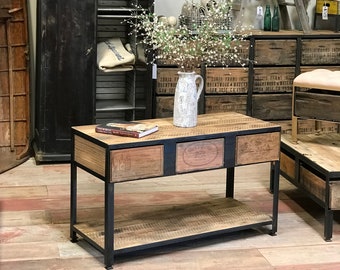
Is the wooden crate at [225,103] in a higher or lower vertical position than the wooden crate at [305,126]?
higher

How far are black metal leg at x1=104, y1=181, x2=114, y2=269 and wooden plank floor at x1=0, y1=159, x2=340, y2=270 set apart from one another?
8 centimetres

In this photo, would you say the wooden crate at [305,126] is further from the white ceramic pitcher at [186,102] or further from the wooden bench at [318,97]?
the white ceramic pitcher at [186,102]

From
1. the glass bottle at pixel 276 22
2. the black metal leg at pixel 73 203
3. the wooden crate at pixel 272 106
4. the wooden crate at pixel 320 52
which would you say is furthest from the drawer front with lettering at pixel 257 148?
the glass bottle at pixel 276 22

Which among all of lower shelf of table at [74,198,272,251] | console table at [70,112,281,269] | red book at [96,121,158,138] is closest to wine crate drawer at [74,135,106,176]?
console table at [70,112,281,269]

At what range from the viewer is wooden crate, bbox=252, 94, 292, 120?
599cm

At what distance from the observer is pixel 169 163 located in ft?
12.1

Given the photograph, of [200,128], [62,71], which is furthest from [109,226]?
[62,71]

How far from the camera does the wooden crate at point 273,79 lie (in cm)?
595

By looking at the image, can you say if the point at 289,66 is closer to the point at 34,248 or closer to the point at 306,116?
the point at 306,116

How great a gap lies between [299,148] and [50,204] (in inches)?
62.1

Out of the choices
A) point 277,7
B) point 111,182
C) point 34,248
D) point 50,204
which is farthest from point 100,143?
point 277,7

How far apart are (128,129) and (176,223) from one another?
0.67m

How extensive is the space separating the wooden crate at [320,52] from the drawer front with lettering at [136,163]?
2.72 meters

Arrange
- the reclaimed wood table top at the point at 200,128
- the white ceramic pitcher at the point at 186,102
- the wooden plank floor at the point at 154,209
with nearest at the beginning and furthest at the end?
the reclaimed wood table top at the point at 200,128
the wooden plank floor at the point at 154,209
the white ceramic pitcher at the point at 186,102
